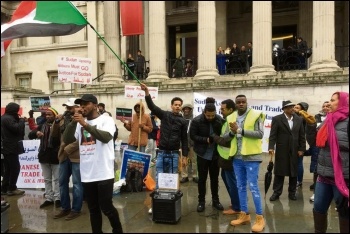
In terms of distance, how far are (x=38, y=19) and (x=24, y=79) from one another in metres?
27.2

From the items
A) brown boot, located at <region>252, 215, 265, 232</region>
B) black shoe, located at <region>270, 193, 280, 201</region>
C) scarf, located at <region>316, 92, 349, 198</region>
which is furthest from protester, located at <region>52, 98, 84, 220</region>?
scarf, located at <region>316, 92, 349, 198</region>

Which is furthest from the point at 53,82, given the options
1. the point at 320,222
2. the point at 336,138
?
the point at 336,138

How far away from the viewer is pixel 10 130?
306 inches

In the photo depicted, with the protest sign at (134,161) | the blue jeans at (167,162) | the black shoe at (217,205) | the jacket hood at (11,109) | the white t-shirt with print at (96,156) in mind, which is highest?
the jacket hood at (11,109)

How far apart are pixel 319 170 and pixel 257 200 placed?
1159 mm

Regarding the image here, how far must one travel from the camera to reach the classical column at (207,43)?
56.5ft

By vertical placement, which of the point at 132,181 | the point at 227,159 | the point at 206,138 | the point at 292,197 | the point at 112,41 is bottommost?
the point at 292,197

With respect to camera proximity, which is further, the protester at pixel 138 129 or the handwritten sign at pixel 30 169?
the protester at pixel 138 129

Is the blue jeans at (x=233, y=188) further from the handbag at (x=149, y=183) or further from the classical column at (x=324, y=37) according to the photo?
the classical column at (x=324, y=37)

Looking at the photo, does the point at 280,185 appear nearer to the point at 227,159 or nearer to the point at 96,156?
the point at 227,159

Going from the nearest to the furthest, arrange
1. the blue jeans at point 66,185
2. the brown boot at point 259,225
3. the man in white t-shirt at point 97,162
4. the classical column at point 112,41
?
the man in white t-shirt at point 97,162, the brown boot at point 259,225, the blue jeans at point 66,185, the classical column at point 112,41

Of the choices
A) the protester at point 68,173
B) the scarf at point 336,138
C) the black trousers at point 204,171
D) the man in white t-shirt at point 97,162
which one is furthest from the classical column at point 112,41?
the scarf at point 336,138

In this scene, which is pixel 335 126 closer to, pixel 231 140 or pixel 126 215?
pixel 231 140

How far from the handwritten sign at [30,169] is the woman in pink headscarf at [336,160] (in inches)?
255
